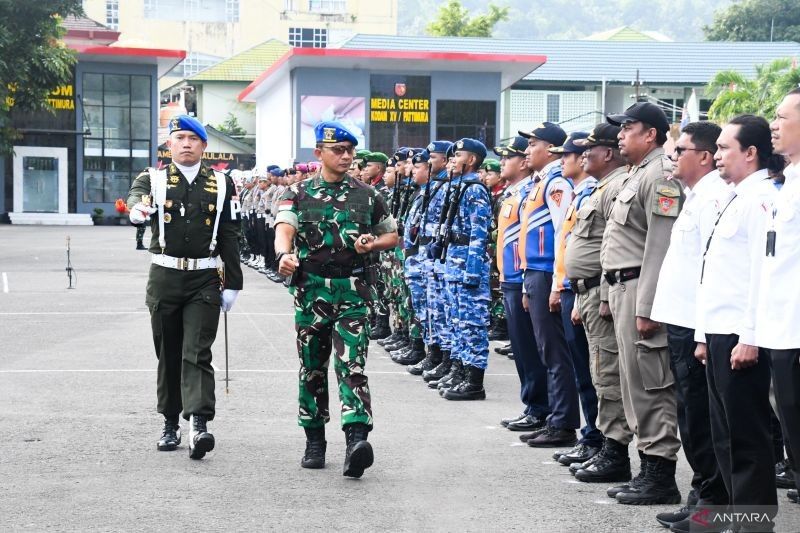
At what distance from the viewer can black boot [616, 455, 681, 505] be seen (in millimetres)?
7074

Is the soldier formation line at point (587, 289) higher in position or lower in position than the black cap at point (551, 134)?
lower

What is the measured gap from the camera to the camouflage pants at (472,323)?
36.4ft

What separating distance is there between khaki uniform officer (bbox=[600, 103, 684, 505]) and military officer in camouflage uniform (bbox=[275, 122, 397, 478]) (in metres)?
1.54

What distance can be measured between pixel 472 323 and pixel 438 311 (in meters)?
1.12

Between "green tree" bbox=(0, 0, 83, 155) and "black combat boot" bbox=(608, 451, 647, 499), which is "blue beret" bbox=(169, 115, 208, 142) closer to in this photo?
"black combat boot" bbox=(608, 451, 647, 499)

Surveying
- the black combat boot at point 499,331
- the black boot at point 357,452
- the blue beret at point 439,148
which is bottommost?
the black combat boot at point 499,331

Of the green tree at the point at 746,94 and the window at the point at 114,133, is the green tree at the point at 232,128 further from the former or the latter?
the green tree at the point at 746,94

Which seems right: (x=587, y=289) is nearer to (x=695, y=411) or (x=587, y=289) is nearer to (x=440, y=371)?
(x=695, y=411)

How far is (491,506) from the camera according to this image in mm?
6961

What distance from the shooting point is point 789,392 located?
5270mm

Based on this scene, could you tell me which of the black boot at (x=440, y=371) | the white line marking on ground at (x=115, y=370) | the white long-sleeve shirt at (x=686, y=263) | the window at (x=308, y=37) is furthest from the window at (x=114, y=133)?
the white long-sleeve shirt at (x=686, y=263)

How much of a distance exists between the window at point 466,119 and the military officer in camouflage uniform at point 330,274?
37517 millimetres

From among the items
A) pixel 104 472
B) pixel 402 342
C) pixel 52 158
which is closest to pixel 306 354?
pixel 104 472

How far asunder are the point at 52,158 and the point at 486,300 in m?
44.8
